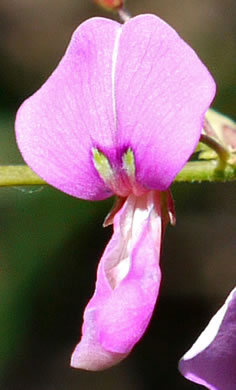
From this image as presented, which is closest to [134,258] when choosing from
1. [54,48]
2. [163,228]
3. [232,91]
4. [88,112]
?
[163,228]

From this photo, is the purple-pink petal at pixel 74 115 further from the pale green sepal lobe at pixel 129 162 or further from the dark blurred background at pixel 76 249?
the dark blurred background at pixel 76 249

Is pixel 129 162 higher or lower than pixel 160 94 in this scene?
lower

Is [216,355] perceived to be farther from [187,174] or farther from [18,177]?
[18,177]

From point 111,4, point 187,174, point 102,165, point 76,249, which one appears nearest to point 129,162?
point 102,165

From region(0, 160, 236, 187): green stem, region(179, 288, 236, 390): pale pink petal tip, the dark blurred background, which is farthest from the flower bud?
the dark blurred background

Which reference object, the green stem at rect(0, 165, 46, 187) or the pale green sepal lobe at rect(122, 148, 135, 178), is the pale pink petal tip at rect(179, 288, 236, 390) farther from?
the green stem at rect(0, 165, 46, 187)

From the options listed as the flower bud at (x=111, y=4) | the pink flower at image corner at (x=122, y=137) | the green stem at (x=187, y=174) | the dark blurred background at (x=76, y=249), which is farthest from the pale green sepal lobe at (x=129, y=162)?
the dark blurred background at (x=76, y=249)

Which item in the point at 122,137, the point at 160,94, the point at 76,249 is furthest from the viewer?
the point at 76,249
